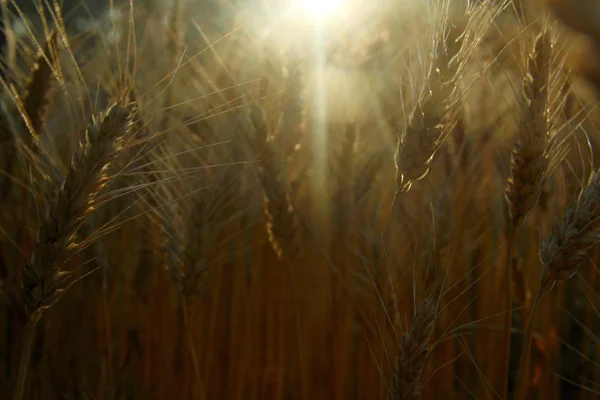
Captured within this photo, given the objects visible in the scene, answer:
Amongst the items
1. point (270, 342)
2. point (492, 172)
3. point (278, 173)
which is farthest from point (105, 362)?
point (492, 172)

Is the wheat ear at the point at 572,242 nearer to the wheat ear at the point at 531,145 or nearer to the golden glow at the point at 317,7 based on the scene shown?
the wheat ear at the point at 531,145

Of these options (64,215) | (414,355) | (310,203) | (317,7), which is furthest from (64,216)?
(310,203)

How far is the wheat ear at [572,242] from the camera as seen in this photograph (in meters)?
1.00

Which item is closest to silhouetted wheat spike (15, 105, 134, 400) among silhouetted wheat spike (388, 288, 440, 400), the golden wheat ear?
the golden wheat ear

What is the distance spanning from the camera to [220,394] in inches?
77.6

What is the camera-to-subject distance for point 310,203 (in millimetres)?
2238

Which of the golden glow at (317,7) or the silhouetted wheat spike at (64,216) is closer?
the silhouetted wheat spike at (64,216)

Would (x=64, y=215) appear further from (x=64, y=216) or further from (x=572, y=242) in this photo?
(x=572, y=242)

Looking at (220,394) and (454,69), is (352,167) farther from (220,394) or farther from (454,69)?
(220,394)

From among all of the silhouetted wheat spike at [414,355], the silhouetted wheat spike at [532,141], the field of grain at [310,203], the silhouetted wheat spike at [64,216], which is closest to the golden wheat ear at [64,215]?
the silhouetted wheat spike at [64,216]

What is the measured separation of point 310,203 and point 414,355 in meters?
1.29

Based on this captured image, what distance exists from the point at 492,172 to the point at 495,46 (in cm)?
60

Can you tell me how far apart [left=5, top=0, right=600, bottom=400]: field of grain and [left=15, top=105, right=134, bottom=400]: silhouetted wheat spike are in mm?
101

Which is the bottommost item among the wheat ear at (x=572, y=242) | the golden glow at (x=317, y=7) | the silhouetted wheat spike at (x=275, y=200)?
the wheat ear at (x=572, y=242)
